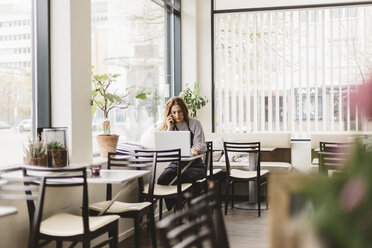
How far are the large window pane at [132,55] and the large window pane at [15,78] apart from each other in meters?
1.06

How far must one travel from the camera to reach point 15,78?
3.71m

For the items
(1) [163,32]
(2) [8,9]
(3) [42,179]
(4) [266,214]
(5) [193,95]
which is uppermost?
(1) [163,32]

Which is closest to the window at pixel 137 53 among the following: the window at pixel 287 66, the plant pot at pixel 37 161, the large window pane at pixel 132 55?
the large window pane at pixel 132 55

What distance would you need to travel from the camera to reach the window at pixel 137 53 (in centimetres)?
513

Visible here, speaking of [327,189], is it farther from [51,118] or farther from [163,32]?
[163,32]

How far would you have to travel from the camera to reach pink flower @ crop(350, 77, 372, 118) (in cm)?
73

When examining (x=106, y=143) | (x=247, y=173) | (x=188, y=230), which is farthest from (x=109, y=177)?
(x=247, y=173)

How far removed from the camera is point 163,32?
721 cm

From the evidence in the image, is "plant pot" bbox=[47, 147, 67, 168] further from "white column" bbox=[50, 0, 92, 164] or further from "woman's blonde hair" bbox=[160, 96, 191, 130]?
"woman's blonde hair" bbox=[160, 96, 191, 130]

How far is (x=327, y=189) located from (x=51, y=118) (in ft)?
11.6

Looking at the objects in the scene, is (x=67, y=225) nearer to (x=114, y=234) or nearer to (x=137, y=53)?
(x=114, y=234)

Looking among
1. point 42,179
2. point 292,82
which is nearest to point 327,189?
point 42,179

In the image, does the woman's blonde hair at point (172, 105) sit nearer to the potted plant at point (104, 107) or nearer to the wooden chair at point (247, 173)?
the potted plant at point (104, 107)

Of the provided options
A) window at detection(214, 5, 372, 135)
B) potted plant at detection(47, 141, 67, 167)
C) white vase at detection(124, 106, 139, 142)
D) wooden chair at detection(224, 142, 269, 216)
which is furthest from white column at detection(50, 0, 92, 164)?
window at detection(214, 5, 372, 135)
